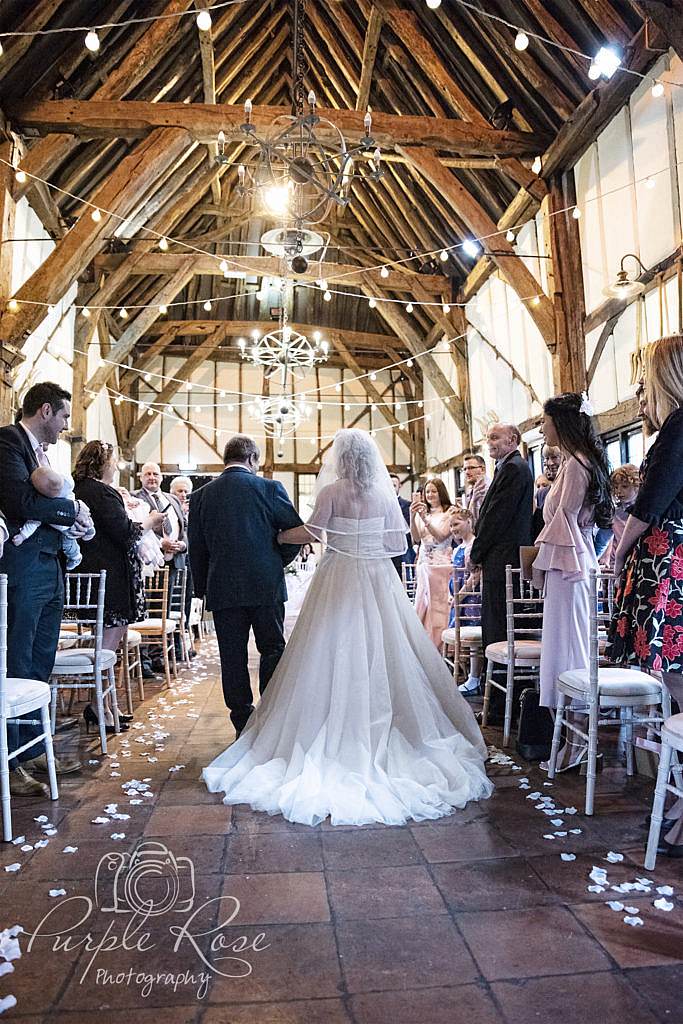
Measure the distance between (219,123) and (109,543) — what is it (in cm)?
586

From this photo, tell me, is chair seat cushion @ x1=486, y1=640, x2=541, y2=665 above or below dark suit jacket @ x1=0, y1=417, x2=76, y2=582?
below

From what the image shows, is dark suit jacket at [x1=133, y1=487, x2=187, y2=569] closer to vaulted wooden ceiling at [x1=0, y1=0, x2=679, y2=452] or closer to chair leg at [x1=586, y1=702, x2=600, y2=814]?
vaulted wooden ceiling at [x1=0, y1=0, x2=679, y2=452]

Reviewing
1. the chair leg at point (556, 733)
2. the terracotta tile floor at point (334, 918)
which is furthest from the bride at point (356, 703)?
the chair leg at point (556, 733)

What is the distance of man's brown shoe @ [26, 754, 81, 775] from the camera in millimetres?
3070

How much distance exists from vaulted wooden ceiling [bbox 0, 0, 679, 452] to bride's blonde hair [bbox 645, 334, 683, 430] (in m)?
4.76

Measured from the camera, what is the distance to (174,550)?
548cm

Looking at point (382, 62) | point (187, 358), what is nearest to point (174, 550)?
point (382, 62)

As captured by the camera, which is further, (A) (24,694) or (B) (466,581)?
(B) (466,581)

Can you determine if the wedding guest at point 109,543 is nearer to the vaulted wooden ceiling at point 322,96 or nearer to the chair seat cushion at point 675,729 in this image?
the chair seat cushion at point 675,729

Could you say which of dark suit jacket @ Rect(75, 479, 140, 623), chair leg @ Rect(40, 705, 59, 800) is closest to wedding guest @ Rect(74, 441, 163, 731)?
dark suit jacket @ Rect(75, 479, 140, 623)

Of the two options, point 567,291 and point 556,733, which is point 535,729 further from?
point 567,291

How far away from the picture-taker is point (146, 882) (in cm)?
205

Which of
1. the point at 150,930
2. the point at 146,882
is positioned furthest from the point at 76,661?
the point at 150,930

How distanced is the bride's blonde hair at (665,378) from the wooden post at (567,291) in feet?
19.7
